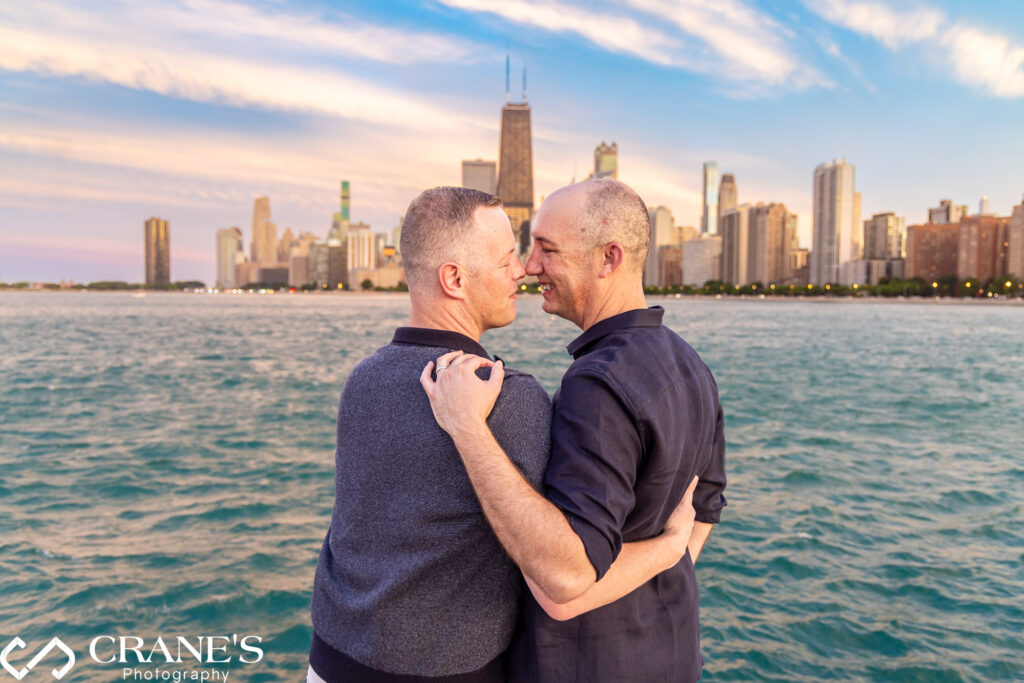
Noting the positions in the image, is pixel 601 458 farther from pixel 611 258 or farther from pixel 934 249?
pixel 934 249

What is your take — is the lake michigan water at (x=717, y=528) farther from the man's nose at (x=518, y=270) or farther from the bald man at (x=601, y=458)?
the man's nose at (x=518, y=270)

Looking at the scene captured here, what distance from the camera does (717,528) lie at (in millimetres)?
10828

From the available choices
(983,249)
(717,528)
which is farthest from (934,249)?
(717,528)

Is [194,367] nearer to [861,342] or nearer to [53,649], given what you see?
[53,649]

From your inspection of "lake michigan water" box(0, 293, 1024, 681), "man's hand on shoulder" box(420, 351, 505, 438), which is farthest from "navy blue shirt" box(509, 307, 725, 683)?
"lake michigan water" box(0, 293, 1024, 681)

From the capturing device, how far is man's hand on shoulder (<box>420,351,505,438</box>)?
1989 mm

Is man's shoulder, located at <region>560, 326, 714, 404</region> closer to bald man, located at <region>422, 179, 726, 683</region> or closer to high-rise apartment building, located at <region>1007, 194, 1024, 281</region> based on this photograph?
bald man, located at <region>422, 179, 726, 683</region>

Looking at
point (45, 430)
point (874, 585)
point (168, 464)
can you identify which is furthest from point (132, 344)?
point (874, 585)

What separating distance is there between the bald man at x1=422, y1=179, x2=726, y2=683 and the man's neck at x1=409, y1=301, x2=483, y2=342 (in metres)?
0.24

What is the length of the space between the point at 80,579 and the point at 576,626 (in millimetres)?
8825

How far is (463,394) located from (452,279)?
19.6 inches

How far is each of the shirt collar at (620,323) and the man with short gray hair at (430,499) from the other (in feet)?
0.95

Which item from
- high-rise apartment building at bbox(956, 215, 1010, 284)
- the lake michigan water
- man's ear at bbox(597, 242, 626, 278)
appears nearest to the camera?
man's ear at bbox(597, 242, 626, 278)

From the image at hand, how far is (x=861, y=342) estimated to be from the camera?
56469 millimetres
